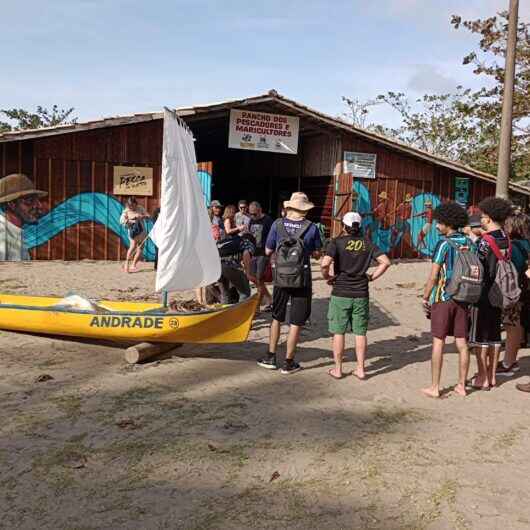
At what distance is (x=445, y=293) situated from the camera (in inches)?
208

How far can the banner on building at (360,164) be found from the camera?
17375 mm

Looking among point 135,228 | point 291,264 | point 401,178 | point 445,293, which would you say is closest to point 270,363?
point 291,264

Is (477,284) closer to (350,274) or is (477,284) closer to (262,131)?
(350,274)

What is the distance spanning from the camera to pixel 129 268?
44.3ft

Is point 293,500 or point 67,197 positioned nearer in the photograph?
point 293,500

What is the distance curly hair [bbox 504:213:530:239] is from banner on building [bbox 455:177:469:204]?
1336cm

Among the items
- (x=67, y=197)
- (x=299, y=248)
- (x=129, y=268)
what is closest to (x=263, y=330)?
(x=299, y=248)

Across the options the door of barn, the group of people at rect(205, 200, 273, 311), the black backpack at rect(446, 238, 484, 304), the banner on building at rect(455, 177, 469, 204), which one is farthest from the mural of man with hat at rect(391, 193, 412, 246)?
the black backpack at rect(446, 238, 484, 304)

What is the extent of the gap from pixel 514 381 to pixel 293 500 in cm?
359

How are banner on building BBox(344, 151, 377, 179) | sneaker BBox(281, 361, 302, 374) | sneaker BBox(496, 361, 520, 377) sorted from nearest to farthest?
sneaker BBox(281, 361, 302, 374), sneaker BBox(496, 361, 520, 377), banner on building BBox(344, 151, 377, 179)

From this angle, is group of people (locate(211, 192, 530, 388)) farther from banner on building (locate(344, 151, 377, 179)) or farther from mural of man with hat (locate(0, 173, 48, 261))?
banner on building (locate(344, 151, 377, 179))

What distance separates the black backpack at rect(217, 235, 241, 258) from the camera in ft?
26.0

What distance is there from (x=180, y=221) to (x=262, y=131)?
10796 millimetres

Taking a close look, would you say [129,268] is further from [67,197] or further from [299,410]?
[299,410]
